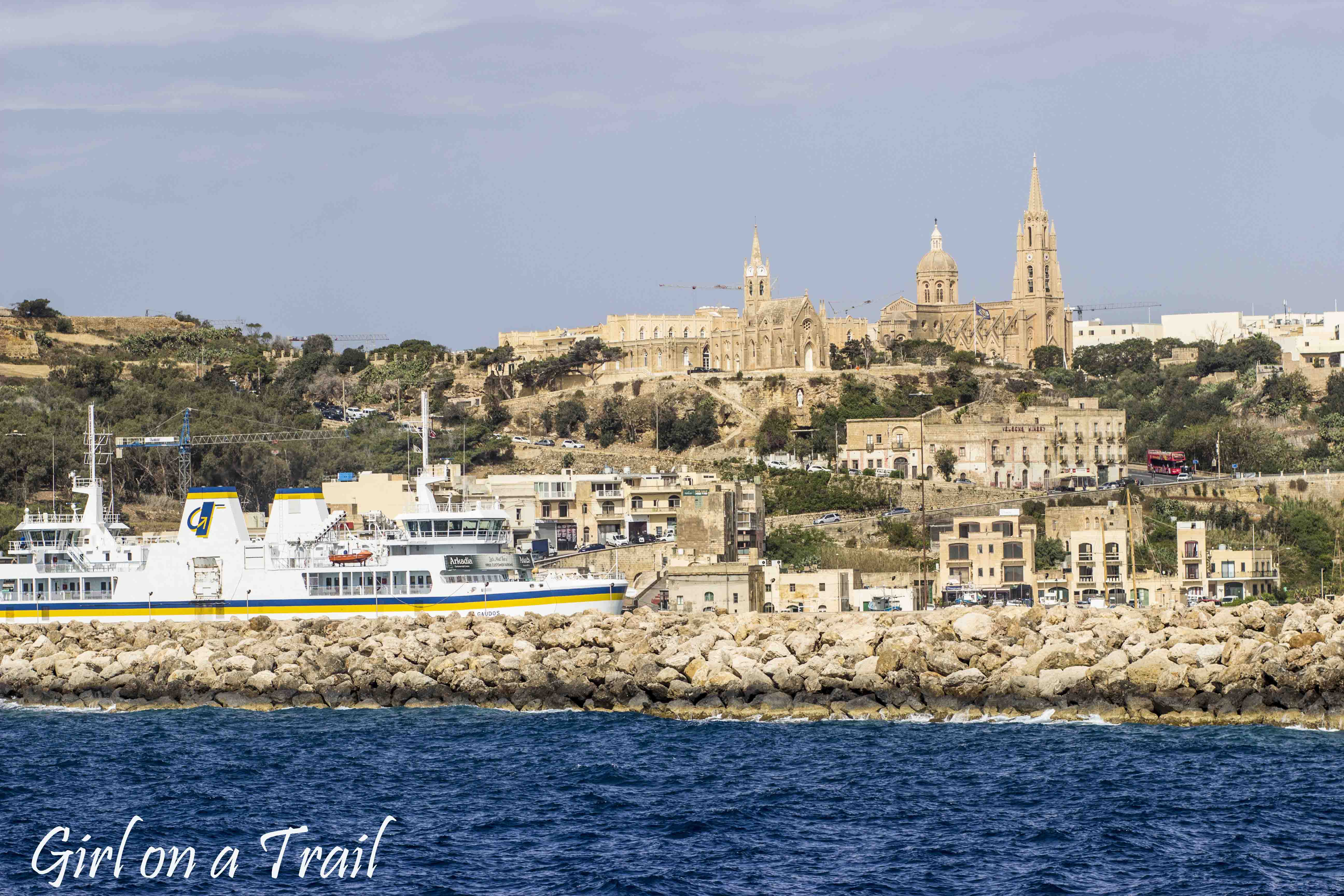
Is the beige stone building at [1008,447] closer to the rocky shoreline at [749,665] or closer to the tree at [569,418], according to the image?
the tree at [569,418]

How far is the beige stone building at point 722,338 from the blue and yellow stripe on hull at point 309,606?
217ft

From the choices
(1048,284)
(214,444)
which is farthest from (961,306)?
(214,444)

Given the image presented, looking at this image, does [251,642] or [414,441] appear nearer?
[251,642]

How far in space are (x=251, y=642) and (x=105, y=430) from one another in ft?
143

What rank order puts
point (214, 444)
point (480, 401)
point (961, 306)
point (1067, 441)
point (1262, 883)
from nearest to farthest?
1. point (1262, 883)
2. point (214, 444)
3. point (1067, 441)
4. point (480, 401)
5. point (961, 306)

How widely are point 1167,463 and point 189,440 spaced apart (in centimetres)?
4323

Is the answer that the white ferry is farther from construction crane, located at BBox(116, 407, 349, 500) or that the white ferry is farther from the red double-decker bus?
the red double-decker bus

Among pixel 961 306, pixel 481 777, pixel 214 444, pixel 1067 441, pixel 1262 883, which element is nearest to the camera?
pixel 1262 883

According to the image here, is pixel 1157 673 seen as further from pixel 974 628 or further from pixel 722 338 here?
pixel 722 338

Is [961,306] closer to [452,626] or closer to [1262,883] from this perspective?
[452,626]

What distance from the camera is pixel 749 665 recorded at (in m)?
40.0

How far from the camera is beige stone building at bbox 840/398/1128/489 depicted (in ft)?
289

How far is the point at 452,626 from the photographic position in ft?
145

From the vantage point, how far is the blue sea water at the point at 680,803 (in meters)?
26.7
